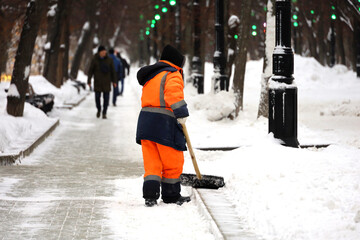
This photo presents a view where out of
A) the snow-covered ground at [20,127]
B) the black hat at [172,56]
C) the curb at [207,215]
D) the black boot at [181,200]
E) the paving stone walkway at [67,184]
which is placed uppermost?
the black hat at [172,56]

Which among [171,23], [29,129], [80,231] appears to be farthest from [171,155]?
[171,23]

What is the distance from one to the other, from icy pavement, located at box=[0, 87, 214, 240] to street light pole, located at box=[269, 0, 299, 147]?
2062 millimetres

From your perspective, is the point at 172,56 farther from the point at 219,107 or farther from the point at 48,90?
the point at 48,90

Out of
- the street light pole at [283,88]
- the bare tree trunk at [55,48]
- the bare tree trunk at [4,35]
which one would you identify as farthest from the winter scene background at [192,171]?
the bare tree trunk at [4,35]

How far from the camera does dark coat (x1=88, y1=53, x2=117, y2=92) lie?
2042 centimetres

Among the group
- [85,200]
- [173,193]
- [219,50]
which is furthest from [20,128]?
[173,193]

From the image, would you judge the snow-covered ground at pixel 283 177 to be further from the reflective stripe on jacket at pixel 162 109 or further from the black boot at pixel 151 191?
the reflective stripe on jacket at pixel 162 109

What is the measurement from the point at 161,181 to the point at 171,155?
396 mm

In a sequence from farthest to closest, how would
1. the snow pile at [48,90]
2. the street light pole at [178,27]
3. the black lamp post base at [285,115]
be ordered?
the street light pole at [178,27] → the snow pile at [48,90] → the black lamp post base at [285,115]

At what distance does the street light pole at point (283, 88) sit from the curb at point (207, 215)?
2427 millimetres

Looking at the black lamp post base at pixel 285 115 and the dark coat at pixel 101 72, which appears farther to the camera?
the dark coat at pixel 101 72

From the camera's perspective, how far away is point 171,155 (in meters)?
8.32

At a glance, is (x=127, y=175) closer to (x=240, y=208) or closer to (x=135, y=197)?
(x=135, y=197)

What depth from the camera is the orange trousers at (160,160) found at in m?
8.30
